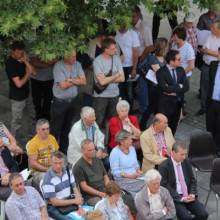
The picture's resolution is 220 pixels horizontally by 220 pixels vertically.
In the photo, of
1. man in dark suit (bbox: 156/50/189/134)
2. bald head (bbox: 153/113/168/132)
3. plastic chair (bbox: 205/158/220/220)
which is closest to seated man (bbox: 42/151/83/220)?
bald head (bbox: 153/113/168/132)

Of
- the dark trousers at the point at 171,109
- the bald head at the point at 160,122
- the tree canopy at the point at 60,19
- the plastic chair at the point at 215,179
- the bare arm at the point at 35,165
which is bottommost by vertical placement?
the plastic chair at the point at 215,179

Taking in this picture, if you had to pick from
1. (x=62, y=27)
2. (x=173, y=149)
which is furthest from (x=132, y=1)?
(x=173, y=149)

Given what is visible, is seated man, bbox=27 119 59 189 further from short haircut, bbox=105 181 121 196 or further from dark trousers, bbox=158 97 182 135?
dark trousers, bbox=158 97 182 135

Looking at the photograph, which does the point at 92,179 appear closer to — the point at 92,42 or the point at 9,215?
the point at 9,215

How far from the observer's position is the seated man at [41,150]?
29.5 ft

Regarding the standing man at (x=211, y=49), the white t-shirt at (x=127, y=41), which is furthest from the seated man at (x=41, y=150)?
the standing man at (x=211, y=49)

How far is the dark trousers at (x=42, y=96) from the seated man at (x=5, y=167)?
239 cm

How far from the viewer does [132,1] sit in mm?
9094

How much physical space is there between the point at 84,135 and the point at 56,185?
1226mm

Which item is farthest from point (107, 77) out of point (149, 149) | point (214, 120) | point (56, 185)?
point (56, 185)

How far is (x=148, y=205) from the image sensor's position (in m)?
8.17

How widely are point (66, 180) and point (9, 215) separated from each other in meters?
0.93

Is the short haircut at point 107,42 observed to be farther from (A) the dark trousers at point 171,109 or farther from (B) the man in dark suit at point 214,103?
(B) the man in dark suit at point 214,103

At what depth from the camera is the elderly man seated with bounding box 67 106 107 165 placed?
920 centimetres
